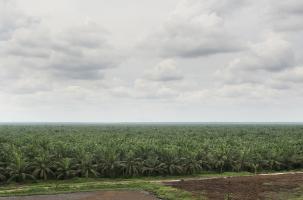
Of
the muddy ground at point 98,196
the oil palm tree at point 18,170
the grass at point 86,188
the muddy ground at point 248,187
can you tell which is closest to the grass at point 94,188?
the grass at point 86,188

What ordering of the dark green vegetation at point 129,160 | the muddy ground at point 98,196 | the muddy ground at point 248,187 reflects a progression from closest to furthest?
the muddy ground at point 98,196, the muddy ground at point 248,187, the dark green vegetation at point 129,160

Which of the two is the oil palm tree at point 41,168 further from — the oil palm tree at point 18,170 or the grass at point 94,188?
the grass at point 94,188

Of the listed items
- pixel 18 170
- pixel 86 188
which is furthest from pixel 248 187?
pixel 18 170

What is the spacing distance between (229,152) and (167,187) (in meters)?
15.1

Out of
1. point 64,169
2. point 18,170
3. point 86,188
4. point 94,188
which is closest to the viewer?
point 86,188

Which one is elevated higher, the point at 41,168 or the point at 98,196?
the point at 41,168

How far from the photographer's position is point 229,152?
46250 millimetres

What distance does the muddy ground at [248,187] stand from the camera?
2964 cm

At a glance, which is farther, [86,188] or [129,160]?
[129,160]

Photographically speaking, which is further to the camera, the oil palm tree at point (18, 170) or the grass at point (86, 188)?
the oil palm tree at point (18, 170)

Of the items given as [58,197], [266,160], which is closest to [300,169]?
[266,160]

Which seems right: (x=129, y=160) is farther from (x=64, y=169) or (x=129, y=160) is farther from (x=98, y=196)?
(x=98, y=196)

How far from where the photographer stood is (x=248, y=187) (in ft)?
110

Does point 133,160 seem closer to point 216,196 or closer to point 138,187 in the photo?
point 138,187
